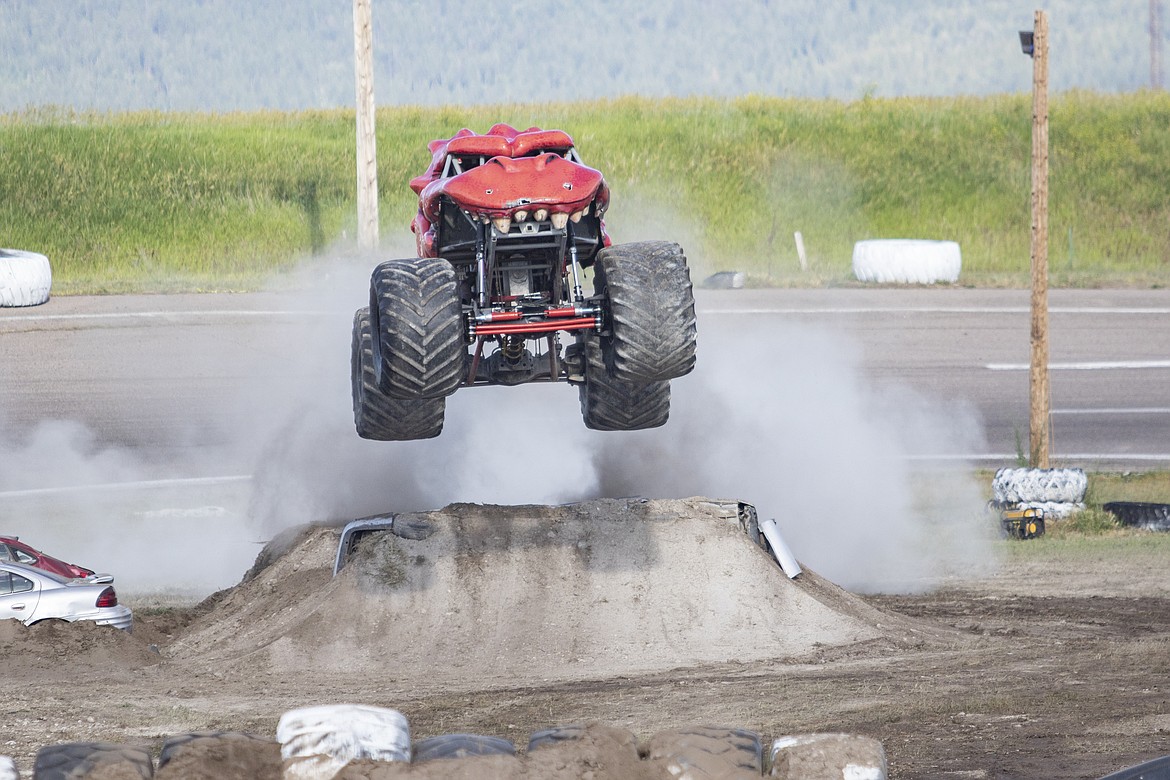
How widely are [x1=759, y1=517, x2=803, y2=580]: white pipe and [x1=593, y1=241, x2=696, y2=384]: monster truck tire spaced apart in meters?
4.82

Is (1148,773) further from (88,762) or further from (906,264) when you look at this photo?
(906,264)

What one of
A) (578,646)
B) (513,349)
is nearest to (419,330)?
(513,349)

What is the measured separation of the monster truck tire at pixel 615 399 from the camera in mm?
11359

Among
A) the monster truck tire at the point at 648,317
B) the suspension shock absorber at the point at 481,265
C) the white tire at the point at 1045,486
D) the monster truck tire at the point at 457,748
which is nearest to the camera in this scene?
the monster truck tire at the point at 457,748

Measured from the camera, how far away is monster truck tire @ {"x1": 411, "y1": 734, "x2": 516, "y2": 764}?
7.45 metres

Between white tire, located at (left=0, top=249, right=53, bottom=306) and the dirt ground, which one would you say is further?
white tire, located at (left=0, top=249, right=53, bottom=306)

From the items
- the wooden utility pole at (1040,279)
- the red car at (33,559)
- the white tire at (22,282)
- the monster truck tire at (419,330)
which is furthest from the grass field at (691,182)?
the monster truck tire at (419,330)

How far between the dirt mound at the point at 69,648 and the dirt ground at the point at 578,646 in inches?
0.9

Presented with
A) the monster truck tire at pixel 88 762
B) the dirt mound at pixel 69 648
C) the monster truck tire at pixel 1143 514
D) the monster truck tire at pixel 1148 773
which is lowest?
the monster truck tire at pixel 1143 514

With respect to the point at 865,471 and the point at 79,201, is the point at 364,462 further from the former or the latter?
the point at 79,201

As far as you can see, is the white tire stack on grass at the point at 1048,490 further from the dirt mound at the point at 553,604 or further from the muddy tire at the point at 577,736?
the muddy tire at the point at 577,736

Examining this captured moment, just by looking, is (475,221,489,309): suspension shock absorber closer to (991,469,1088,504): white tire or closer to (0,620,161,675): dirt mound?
(0,620,161,675): dirt mound

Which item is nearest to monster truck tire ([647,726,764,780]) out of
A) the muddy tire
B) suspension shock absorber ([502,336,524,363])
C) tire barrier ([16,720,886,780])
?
tire barrier ([16,720,886,780])

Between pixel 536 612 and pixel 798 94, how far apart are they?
33.5 m
